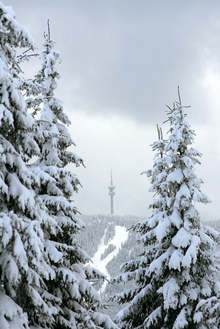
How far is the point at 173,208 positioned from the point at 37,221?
9094mm

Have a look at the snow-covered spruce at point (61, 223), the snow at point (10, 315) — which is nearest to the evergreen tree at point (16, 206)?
the snow at point (10, 315)

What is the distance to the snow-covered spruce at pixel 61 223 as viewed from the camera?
12.6 meters

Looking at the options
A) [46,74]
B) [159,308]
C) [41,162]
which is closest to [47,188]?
[41,162]

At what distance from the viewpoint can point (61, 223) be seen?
13539 millimetres

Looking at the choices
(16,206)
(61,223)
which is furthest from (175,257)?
(16,206)

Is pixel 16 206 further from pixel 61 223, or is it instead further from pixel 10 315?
pixel 61 223

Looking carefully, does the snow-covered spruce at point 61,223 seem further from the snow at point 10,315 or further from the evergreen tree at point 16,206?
the snow at point 10,315

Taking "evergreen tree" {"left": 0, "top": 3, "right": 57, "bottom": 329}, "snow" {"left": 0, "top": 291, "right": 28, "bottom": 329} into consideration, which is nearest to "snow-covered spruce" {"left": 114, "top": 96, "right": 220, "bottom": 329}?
"evergreen tree" {"left": 0, "top": 3, "right": 57, "bottom": 329}

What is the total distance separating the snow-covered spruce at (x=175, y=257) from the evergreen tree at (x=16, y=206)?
6810 millimetres

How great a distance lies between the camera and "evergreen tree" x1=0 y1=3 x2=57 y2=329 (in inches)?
319

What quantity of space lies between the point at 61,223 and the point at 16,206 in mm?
4624

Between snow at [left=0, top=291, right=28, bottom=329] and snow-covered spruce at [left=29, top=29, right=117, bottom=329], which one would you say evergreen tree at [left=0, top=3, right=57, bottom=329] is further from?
snow-covered spruce at [left=29, top=29, right=117, bottom=329]

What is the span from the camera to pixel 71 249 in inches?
526

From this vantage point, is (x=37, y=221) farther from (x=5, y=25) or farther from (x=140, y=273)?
(x=140, y=273)
